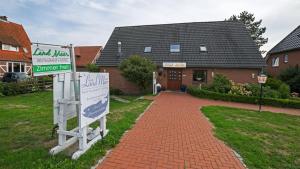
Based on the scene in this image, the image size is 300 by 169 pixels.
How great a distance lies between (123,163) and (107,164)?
300mm

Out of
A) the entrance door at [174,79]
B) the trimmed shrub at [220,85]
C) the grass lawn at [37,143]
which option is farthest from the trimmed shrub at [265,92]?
the grass lawn at [37,143]

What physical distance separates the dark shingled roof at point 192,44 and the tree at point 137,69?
2.71m

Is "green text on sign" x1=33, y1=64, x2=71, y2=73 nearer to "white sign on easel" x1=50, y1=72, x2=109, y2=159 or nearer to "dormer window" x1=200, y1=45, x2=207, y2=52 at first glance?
"white sign on easel" x1=50, y1=72, x2=109, y2=159

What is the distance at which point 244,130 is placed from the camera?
22.9 ft

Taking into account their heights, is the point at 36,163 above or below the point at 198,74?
below

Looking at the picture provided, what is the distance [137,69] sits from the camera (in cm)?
1691

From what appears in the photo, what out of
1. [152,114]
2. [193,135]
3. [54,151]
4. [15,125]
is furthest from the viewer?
[152,114]

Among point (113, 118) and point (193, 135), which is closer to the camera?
point (193, 135)

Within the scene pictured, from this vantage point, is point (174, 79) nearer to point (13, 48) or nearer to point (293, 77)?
point (293, 77)

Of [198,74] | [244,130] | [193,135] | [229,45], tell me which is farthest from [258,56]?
[193,135]

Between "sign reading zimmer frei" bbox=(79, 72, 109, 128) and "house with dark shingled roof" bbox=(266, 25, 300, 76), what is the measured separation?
72.3 ft

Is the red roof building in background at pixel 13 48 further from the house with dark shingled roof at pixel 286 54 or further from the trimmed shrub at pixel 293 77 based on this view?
the house with dark shingled roof at pixel 286 54

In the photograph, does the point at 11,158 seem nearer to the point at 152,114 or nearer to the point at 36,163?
the point at 36,163

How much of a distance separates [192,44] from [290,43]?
1142cm
